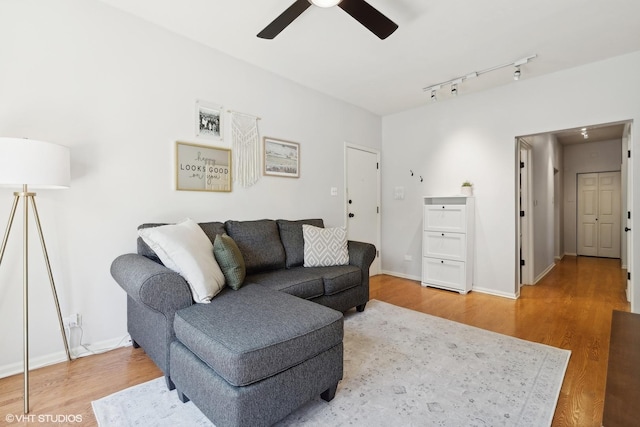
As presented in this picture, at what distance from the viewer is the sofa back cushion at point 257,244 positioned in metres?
2.71

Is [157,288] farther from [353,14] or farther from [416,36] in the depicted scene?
[416,36]

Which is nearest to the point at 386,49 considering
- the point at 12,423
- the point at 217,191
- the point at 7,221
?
the point at 217,191

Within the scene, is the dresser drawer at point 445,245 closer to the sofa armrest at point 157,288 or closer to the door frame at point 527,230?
the door frame at point 527,230

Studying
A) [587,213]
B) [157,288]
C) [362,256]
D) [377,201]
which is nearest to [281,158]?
[362,256]

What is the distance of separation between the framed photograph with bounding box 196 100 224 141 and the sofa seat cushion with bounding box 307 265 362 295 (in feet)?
5.25

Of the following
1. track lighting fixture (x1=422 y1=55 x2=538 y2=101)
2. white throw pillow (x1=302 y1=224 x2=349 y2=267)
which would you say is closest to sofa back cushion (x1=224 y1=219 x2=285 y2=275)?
white throw pillow (x1=302 y1=224 x2=349 y2=267)

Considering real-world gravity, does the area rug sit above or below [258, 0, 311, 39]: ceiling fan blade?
below

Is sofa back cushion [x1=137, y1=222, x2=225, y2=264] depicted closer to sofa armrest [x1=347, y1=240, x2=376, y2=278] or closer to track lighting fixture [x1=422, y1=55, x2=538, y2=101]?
sofa armrest [x1=347, y1=240, x2=376, y2=278]

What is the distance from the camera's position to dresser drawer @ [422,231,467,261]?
3.79 metres

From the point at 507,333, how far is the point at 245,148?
117 inches

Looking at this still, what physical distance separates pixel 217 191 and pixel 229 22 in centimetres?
144

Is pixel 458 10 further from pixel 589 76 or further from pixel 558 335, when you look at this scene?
pixel 558 335

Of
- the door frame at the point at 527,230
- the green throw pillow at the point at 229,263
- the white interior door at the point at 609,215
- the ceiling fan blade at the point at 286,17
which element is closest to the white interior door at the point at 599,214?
the white interior door at the point at 609,215

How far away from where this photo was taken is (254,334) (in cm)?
139
